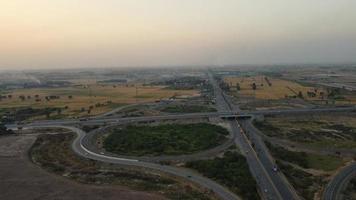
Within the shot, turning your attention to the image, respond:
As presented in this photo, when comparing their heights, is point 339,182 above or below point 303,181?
above

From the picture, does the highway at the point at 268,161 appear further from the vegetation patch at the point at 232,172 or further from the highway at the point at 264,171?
the vegetation patch at the point at 232,172

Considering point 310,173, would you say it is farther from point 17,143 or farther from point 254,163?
point 17,143

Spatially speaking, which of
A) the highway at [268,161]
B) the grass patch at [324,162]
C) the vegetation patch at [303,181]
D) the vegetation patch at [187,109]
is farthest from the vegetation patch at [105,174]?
the vegetation patch at [187,109]

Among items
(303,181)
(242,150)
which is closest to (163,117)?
(242,150)

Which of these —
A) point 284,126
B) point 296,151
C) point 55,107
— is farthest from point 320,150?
point 55,107

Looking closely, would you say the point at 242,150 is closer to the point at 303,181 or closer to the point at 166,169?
the point at 303,181

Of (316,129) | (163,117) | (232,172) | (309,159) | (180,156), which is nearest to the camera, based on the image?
(232,172)

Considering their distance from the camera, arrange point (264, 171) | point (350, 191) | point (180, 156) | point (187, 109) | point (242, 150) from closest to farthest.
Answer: point (350, 191) < point (264, 171) < point (180, 156) < point (242, 150) < point (187, 109)
